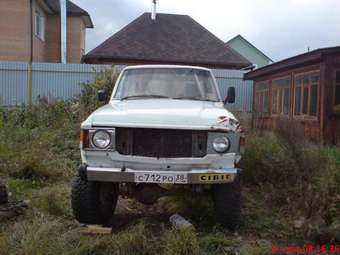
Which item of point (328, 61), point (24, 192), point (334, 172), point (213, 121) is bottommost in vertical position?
point (24, 192)

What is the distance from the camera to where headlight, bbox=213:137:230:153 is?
167 inches

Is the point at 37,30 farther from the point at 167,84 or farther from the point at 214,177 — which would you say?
the point at 214,177

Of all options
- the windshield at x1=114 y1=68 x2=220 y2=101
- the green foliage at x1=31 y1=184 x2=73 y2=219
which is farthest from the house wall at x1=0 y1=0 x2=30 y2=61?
the green foliage at x1=31 y1=184 x2=73 y2=219

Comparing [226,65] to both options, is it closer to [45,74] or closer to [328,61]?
[45,74]

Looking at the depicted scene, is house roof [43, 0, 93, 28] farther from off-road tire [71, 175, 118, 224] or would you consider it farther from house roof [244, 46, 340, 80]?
off-road tire [71, 175, 118, 224]

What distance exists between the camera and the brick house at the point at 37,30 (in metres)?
21.7

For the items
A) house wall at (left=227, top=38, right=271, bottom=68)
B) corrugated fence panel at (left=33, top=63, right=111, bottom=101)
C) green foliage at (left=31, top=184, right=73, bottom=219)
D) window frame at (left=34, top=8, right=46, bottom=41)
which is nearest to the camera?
green foliage at (left=31, top=184, right=73, bottom=219)

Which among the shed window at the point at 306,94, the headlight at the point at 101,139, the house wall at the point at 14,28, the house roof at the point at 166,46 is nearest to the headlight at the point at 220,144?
the headlight at the point at 101,139

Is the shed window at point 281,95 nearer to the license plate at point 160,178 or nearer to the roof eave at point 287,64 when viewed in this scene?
the roof eave at point 287,64

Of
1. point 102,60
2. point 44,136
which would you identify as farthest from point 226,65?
point 44,136

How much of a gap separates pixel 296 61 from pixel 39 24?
16.3 metres

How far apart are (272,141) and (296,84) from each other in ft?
26.8

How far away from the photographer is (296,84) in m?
14.1

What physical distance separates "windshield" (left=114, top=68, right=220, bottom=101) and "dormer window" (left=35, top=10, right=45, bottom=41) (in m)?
19.2
